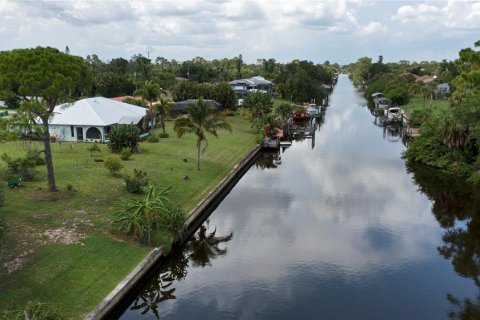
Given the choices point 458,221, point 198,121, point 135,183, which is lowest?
point 458,221

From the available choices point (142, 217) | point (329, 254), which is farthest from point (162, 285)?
Result: point (329, 254)

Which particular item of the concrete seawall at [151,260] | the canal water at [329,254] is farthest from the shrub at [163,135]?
the concrete seawall at [151,260]

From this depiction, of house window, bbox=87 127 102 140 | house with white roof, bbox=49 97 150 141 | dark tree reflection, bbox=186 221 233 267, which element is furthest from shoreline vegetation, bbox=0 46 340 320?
house window, bbox=87 127 102 140

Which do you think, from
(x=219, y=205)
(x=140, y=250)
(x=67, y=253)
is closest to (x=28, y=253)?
(x=67, y=253)

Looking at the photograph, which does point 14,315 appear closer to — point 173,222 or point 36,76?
point 173,222

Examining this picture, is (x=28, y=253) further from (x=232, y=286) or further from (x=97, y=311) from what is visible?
(x=232, y=286)

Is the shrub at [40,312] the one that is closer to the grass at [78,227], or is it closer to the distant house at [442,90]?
the grass at [78,227]

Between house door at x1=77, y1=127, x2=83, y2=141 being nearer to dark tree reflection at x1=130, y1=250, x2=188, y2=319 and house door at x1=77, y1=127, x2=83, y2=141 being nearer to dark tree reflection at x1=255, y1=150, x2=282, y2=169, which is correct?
dark tree reflection at x1=255, y1=150, x2=282, y2=169
